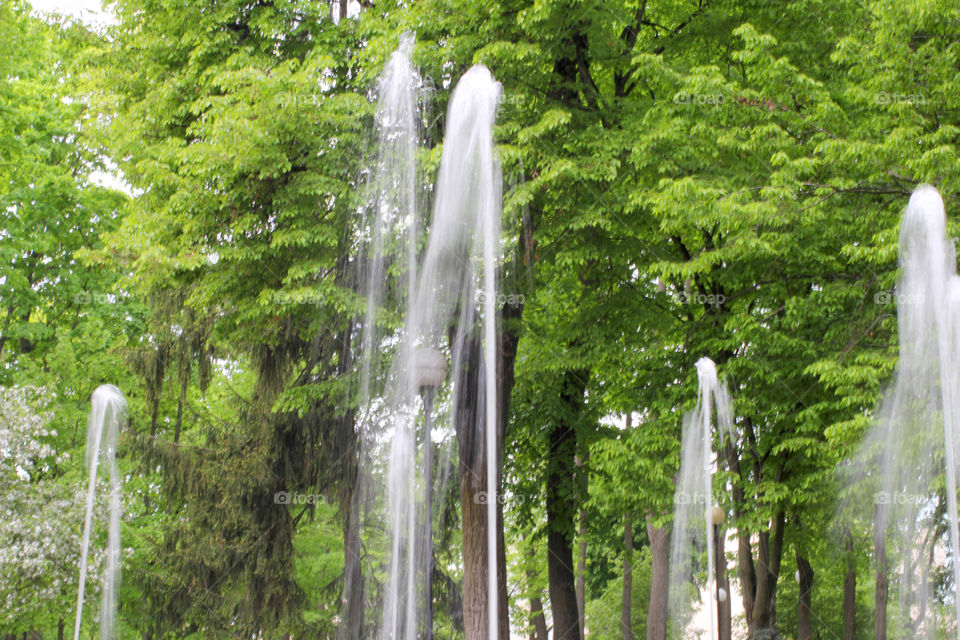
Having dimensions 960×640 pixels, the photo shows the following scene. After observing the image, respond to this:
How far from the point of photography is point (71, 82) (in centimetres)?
1952

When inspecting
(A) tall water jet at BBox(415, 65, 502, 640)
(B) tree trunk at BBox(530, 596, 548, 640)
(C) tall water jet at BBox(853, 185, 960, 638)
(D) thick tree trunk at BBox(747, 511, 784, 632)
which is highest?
(A) tall water jet at BBox(415, 65, 502, 640)

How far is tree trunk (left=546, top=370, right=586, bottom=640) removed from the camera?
16.4m

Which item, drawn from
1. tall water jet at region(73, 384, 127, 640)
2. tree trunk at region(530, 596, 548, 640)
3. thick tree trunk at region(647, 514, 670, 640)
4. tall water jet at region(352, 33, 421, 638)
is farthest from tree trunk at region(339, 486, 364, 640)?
thick tree trunk at region(647, 514, 670, 640)

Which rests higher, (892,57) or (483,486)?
(892,57)

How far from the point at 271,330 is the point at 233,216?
1.98m

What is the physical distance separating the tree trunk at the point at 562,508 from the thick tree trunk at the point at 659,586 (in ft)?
17.9

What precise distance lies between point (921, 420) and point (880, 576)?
3.49 m

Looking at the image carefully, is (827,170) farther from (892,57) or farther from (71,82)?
(71,82)

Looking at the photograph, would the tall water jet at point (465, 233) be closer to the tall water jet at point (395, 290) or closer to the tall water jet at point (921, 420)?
the tall water jet at point (395, 290)

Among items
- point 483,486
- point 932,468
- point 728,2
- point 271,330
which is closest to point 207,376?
point 271,330

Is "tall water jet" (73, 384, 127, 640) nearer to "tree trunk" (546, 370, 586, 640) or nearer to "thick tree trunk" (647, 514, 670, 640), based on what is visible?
"tree trunk" (546, 370, 586, 640)

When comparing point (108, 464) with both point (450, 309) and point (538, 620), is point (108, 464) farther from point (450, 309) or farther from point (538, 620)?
point (538, 620)

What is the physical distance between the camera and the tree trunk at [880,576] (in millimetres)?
12867

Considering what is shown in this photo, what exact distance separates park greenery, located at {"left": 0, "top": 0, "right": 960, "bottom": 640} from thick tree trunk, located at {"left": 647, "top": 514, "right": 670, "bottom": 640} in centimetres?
382
